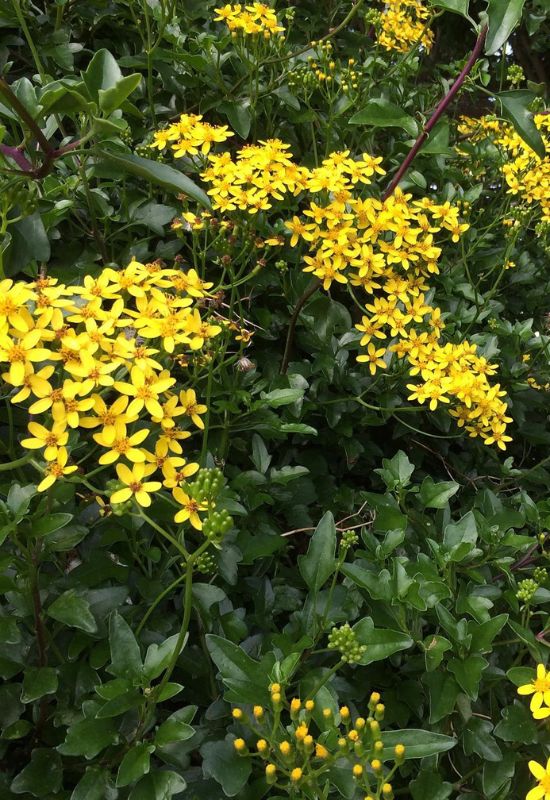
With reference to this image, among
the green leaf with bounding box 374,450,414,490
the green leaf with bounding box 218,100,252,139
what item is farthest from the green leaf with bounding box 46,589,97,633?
the green leaf with bounding box 218,100,252,139

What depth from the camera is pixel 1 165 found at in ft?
3.43

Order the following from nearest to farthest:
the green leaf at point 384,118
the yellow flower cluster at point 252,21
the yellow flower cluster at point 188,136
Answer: the green leaf at point 384,118 < the yellow flower cluster at point 188,136 < the yellow flower cluster at point 252,21

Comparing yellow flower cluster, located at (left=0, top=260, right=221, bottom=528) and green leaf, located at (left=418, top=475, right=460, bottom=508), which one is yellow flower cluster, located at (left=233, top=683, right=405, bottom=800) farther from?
green leaf, located at (left=418, top=475, right=460, bottom=508)

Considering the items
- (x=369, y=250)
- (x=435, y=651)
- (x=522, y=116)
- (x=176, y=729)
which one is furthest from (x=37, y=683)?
(x=522, y=116)

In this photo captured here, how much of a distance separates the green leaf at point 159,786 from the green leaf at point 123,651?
0.14 m

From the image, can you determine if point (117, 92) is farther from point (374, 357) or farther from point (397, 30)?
point (397, 30)

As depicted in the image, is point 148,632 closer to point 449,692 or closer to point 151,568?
point 151,568

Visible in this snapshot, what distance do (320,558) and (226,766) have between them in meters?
0.37

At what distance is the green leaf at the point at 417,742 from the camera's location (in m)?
0.98

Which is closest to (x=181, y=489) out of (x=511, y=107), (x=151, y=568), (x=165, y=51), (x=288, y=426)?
(x=151, y=568)

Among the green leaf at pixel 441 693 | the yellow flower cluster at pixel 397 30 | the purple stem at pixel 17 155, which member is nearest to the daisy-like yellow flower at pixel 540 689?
the green leaf at pixel 441 693

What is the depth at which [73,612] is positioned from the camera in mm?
1029

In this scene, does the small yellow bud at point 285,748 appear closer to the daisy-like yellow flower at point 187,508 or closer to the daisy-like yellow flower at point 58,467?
the daisy-like yellow flower at point 187,508

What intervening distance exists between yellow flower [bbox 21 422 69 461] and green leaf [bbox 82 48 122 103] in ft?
1.73
